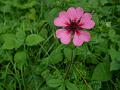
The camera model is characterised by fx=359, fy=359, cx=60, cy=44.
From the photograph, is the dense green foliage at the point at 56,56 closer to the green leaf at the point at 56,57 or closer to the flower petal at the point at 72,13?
the green leaf at the point at 56,57

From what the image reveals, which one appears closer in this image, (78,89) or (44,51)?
(78,89)

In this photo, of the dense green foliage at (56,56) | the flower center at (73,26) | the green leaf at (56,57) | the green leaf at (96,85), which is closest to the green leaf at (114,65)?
the dense green foliage at (56,56)

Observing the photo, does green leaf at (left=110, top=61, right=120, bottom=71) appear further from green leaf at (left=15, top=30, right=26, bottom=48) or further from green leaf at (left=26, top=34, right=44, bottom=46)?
green leaf at (left=15, top=30, right=26, bottom=48)

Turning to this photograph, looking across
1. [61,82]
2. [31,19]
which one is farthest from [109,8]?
[61,82]

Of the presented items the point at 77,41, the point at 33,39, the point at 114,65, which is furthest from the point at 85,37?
the point at 33,39

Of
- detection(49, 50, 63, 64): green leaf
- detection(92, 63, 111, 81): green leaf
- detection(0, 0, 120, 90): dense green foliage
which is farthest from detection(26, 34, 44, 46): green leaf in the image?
detection(92, 63, 111, 81): green leaf

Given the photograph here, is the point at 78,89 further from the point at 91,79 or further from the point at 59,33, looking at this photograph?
the point at 59,33

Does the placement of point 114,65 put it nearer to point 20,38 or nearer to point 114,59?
point 114,59
